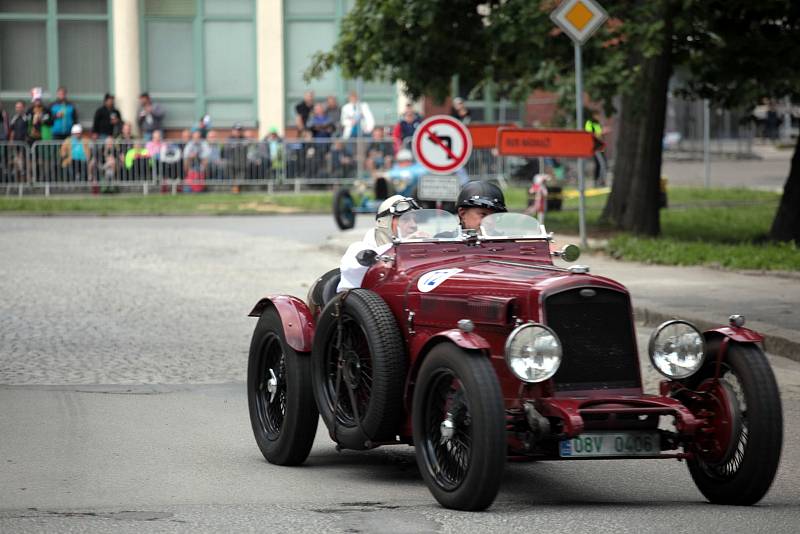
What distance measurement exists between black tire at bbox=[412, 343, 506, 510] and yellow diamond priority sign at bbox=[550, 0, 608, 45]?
11.4 meters

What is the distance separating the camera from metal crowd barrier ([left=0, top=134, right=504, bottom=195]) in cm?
3147

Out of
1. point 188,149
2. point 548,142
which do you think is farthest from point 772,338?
point 188,149

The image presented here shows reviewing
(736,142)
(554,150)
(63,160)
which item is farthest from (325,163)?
(736,142)

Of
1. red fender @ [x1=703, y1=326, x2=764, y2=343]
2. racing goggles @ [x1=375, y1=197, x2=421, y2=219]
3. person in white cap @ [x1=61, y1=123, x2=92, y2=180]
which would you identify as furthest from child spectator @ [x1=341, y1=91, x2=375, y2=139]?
red fender @ [x1=703, y1=326, x2=764, y2=343]

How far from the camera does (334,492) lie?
692 cm

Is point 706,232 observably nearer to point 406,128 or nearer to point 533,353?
point 406,128

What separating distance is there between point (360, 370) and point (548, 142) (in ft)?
38.7

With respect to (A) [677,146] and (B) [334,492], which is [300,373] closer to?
(B) [334,492]

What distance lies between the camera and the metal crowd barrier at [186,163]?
31.5m

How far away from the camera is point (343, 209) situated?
2358 cm

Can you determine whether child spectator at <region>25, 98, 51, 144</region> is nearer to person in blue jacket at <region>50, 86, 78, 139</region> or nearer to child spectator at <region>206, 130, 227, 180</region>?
person in blue jacket at <region>50, 86, 78, 139</region>

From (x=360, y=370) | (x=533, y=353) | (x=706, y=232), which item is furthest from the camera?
(x=706, y=232)

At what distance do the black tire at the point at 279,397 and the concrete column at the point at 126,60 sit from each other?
1189 inches

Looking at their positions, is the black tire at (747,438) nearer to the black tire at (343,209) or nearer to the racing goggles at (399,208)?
the racing goggles at (399,208)
